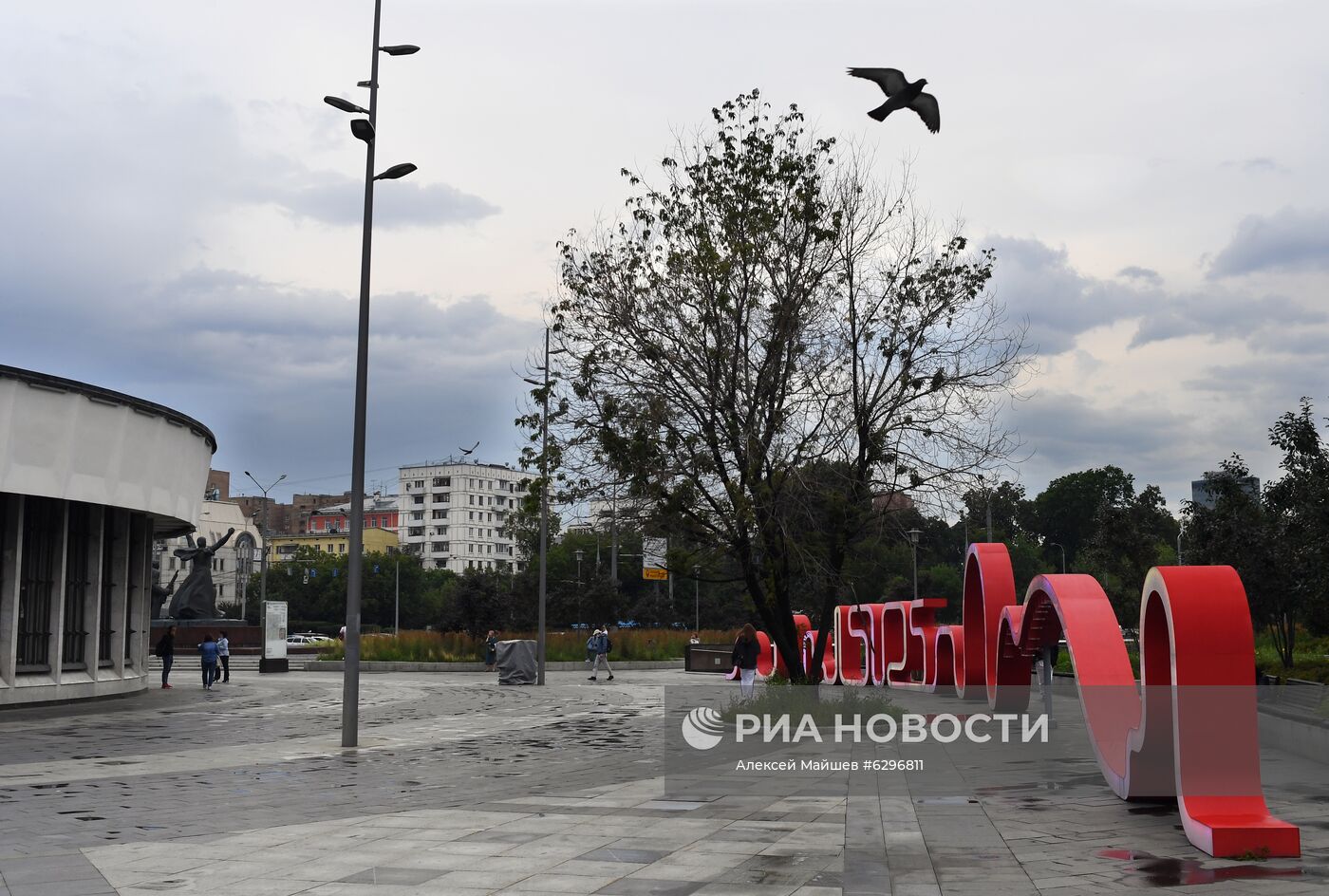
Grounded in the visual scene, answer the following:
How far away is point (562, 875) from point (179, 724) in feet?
51.0

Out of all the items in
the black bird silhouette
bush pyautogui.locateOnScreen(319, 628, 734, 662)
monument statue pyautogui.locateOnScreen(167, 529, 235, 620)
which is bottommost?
bush pyautogui.locateOnScreen(319, 628, 734, 662)

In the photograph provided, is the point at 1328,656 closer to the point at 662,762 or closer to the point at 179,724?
the point at 662,762

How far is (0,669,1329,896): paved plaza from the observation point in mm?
8078

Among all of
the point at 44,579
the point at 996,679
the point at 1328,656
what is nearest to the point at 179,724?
the point at 44,579

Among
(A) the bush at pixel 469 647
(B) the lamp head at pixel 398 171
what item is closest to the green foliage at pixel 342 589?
(A) the bush at pixel 469 647

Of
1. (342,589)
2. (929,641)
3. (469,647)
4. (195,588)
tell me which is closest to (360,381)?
(929,641)

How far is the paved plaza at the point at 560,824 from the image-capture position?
26.5ft

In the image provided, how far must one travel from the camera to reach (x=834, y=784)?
1308 centimetres

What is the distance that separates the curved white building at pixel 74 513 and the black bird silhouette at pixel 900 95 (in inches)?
682

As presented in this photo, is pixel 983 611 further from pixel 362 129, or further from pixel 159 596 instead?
pixel 159 596

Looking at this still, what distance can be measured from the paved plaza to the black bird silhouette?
22.5 ft

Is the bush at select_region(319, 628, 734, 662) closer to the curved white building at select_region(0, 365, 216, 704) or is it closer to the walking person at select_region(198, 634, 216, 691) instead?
the walking person at select_region(198, 634, 216, 691)

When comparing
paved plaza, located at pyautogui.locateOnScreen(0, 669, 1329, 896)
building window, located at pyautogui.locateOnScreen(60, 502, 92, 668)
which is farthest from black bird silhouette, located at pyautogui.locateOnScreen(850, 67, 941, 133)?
building window, located at pyautogui.locateOnScreen(60, 502, 92, 668)

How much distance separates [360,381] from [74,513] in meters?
11.5
